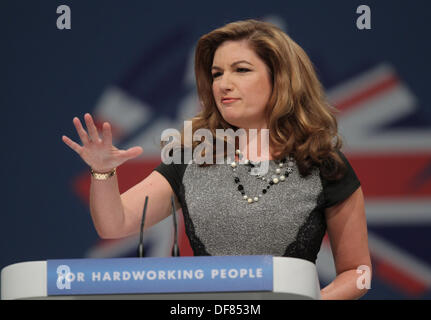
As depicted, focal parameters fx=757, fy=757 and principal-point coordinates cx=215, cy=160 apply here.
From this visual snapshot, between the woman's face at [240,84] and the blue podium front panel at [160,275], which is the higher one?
the woman's face at [240,84]

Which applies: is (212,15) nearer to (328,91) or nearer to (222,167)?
(328,91)

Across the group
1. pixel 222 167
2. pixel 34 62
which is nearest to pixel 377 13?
pixel 222 167

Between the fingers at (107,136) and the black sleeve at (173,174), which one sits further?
the black sleeve at (173,174)

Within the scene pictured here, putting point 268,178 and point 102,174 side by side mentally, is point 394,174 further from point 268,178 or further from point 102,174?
point 102,174

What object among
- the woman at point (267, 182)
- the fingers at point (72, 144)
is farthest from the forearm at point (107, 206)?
the fingers at point (72, 144)

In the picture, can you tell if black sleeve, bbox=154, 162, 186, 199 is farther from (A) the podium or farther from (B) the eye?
(A) the podium

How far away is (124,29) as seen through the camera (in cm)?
328

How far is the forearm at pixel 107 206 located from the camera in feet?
6.32

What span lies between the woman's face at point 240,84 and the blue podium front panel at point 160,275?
0.89 meters

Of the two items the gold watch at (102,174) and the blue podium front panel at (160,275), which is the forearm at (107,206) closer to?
the gold watch at (102,174)

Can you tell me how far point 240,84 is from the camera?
2195mm

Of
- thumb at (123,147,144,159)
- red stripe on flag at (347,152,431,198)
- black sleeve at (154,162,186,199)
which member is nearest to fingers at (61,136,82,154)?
thumb at (123,147,144,159)

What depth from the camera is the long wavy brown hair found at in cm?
223

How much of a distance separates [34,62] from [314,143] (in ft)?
5.18
